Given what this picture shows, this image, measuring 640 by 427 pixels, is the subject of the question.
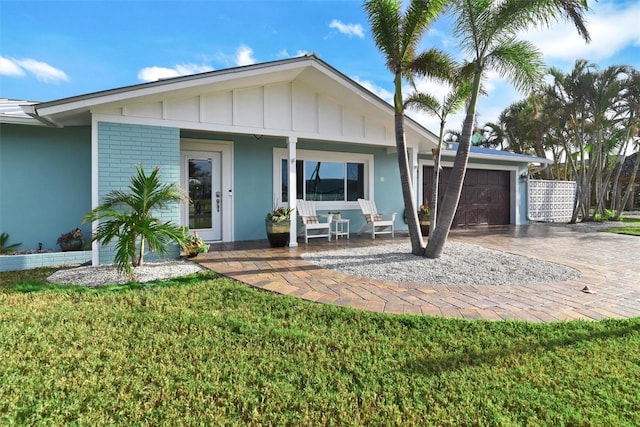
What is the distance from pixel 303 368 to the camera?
2.23 meters

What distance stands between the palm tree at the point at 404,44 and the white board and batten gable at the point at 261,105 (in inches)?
54.3

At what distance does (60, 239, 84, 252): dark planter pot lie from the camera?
5942mm

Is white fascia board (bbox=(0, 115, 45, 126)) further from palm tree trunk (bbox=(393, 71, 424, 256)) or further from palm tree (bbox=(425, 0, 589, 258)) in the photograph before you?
palm tree (bbox=(425, 0, 589, 258))

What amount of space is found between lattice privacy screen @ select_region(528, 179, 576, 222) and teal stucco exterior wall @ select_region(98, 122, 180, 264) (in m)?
13.6

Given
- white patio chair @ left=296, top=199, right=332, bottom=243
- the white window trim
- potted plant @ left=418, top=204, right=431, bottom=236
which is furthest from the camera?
potted plant @ left=418, top=204, right=431, bottom=236

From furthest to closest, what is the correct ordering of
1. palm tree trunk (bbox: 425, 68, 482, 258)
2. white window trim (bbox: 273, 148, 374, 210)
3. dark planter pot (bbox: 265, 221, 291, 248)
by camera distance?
white window trim (bbox: 273, 148, 374, 210) < dark planter pot (bbox: 265, 221, 291, 248) < palm tree trunk (bbox: 425, 68, 482, 258)

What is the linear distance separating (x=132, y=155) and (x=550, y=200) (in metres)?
16.1

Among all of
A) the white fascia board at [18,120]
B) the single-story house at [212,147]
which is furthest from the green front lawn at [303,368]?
the white fascia board at [18,120]

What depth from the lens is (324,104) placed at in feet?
24.6

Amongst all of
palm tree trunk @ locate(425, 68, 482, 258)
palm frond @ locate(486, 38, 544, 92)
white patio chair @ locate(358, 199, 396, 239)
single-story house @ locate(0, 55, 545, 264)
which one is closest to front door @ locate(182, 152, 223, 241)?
single-story house @ locate(0, 55, 545, 264)

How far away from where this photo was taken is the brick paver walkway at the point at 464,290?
3.24 meters

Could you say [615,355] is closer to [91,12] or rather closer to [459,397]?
[459,397]

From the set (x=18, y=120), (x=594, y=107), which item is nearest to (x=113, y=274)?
(x=18, y=120)

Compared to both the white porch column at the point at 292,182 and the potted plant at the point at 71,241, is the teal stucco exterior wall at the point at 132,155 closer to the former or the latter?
the potted plant at the point at 71,241
